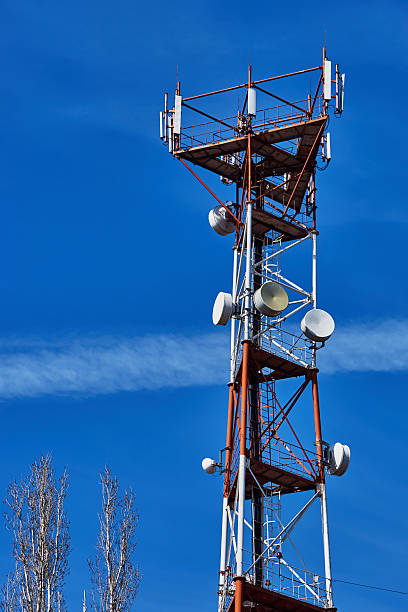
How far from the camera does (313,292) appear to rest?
61594 millimetres

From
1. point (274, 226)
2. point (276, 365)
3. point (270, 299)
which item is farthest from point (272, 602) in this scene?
point (274, 226)

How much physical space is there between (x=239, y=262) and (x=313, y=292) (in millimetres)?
3632

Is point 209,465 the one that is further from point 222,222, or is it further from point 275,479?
point 222,222

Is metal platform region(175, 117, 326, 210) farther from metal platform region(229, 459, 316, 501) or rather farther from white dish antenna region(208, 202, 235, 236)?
metal platform region(229, 459, 316, 501)

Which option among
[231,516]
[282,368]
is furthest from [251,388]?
[231,516]

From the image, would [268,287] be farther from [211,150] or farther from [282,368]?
[211,150]

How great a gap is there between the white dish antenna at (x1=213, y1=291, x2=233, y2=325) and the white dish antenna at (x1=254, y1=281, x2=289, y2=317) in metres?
1.81

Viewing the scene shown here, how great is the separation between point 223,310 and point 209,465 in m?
6.57

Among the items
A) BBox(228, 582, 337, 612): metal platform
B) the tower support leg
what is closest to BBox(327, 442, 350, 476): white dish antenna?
the tower support leg

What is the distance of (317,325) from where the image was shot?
59.0m

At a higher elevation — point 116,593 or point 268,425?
point 268,425

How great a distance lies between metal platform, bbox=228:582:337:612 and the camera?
54281 millimetres

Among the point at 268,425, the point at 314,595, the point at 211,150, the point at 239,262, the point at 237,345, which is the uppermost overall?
the point at 211,150

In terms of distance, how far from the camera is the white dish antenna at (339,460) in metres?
57.8
